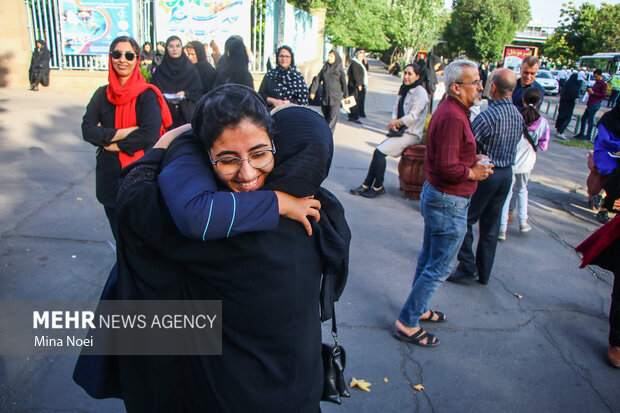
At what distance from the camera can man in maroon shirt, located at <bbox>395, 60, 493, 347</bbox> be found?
323 centimetres

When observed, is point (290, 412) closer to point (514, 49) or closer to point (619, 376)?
point (619, 376)

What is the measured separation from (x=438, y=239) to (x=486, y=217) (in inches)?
48.1

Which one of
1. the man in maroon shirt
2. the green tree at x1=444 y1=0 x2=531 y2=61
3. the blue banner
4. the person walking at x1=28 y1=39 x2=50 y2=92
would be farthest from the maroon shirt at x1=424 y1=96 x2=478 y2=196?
the green tree at x1=444 y1=0 x2=531 y2=61

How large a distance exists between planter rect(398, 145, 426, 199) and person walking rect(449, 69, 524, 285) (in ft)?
7.12

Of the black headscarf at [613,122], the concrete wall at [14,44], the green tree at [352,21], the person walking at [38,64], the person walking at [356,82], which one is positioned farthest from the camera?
the green tree at [352,21]

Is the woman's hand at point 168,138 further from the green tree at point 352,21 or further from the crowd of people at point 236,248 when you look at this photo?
the green tree at point 352,21

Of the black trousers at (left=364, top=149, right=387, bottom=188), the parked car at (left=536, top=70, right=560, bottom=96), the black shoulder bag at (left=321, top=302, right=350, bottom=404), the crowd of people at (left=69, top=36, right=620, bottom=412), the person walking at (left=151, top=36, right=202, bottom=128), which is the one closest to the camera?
the crowd of people at (left=69, top=36, right=620, bottom=412)

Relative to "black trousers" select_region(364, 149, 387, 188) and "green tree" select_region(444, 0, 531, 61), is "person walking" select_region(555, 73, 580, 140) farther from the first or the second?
"green tree" select_region(444, 0, 531, 61)

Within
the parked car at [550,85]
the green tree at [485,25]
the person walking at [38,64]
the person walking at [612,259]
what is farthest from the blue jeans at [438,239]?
the green tree at [485,25]

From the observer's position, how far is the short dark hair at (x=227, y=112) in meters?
1.38

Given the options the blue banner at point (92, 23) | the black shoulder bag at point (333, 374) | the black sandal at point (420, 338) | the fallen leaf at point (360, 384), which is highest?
the blue banner at point (92, 23)

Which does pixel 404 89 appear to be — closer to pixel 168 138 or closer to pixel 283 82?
pixel 283 82

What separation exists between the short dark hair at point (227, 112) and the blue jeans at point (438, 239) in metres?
2.21

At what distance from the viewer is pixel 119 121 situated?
3.45 meters
